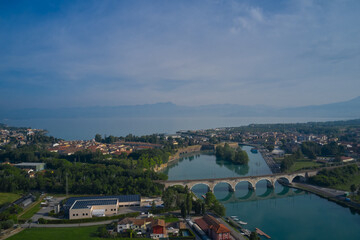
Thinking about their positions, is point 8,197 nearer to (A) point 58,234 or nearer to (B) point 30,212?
(B) point 30,212

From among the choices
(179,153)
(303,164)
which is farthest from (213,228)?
(179,153)

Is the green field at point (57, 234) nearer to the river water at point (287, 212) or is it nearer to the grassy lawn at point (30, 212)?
the grassy lawn at point (30, 212)

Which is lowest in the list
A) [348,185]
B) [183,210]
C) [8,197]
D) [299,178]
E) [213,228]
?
[348,185]

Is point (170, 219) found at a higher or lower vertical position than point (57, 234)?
lower

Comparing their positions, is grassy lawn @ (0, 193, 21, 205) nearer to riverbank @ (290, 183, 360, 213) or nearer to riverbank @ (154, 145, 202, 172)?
riverbank @ (154, 145, 202, 172)

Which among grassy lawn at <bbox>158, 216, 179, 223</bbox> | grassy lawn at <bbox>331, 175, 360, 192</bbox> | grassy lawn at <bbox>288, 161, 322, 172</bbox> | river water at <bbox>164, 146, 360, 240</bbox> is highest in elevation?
grassy lawn at <bbox>288, 161, 322, 172</bbox>

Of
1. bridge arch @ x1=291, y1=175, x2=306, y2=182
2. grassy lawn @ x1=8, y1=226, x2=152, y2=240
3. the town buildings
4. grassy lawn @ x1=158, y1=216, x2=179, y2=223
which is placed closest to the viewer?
the town buildings

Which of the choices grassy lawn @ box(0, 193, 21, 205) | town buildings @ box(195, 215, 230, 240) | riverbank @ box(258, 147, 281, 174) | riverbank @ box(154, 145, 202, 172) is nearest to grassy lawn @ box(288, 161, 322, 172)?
riverbank @ box(258, 147, 281, 174)

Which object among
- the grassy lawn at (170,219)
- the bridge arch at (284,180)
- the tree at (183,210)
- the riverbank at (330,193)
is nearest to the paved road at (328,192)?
the riverbank at (330,193)
